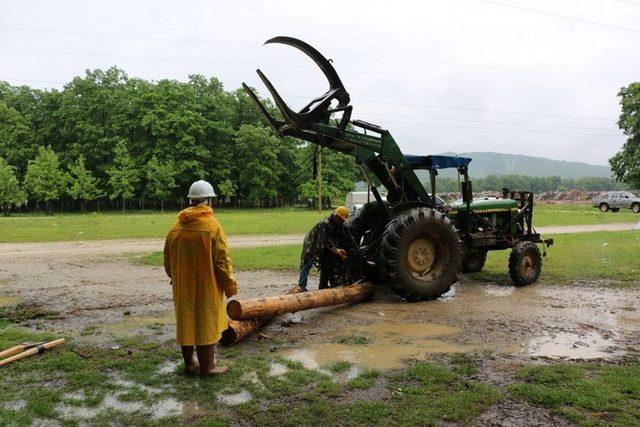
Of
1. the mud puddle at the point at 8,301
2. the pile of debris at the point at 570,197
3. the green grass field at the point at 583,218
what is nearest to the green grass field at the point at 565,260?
the mud puddle at the point at 8,301

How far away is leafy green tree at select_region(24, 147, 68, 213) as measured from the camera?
50.8 metres

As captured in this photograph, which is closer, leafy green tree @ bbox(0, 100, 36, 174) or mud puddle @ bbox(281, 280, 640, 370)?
mud puddle @ bbox(281, 280, 640, 370)

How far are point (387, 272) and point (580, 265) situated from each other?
692 cm

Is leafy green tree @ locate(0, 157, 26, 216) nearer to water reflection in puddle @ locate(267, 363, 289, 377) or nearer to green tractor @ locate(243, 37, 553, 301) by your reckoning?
green tractor @ locate(243, 37, 553, 301)

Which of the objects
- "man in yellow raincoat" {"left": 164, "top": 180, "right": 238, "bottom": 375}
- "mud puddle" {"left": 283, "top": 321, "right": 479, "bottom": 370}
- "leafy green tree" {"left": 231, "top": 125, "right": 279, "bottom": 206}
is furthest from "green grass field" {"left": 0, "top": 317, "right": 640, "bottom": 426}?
"leafy green tree" {"left": 231, "top": 125, "right": 279, "bottom": 206}

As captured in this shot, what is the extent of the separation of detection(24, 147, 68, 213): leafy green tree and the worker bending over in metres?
48.8

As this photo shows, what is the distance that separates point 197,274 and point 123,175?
169 ft

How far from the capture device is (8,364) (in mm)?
5734

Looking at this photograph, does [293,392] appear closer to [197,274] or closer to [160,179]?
[197,274]

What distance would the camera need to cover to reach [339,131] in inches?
345

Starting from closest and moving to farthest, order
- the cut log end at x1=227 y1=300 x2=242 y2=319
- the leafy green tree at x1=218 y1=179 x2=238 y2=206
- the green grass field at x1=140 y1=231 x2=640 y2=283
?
the cut log end at x1=227 y1=300 x2=242 y2=319 < the green grass field at x1=140 y1=231 x2=640 y2=283 < the leafy green tree at x1=218 y1=179 x2=238 y2=206

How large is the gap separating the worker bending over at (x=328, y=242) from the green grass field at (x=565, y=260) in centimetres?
395

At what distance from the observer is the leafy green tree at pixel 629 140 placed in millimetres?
47469

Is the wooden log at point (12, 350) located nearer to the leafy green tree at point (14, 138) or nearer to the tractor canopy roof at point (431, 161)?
the tractor canopy roof at point (431, 161)
